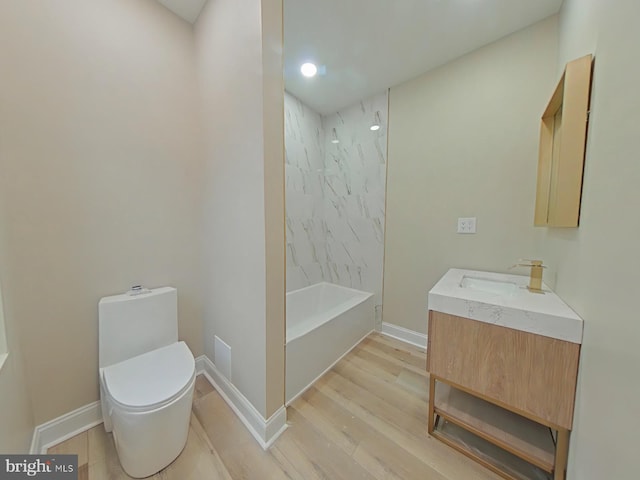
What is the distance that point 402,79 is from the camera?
206 cm

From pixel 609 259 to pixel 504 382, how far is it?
0.69 metres

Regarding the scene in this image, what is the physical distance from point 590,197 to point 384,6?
156cm

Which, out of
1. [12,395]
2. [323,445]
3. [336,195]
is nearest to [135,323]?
[12,395]

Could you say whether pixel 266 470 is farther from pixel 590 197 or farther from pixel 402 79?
pixel 402 79

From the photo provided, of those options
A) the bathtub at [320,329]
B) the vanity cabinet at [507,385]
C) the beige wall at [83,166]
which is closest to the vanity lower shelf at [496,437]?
the vanity cabinet at [507,385]

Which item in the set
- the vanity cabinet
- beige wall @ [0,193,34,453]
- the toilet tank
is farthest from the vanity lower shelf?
beige wall @ [0,193,34,453]

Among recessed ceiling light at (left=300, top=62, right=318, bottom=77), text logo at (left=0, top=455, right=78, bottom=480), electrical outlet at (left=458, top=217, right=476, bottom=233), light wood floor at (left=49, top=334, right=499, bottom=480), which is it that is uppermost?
recessed ceiling light at (left=300, top=62, right=318, bottom=77)

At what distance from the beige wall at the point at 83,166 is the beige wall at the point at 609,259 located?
7.11 ft

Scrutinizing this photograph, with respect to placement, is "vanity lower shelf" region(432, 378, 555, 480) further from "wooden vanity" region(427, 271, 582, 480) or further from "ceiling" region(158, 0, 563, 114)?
"ceiling" region(158, 0, 563, 114)

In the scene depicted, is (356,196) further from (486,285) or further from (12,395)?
(12,395)

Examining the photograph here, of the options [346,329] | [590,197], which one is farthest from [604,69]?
[346,329]

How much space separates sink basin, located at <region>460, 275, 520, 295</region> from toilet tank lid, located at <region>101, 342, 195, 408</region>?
1.79 meters

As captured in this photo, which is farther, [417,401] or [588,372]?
[417,401]

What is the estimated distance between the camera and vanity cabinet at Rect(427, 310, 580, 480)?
0.91 metres
